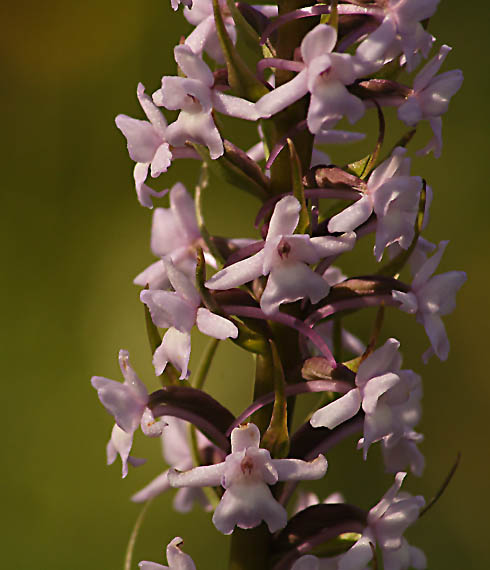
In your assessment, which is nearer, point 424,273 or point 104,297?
point 424,273

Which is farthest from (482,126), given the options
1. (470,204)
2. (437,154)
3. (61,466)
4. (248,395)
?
(437,154)

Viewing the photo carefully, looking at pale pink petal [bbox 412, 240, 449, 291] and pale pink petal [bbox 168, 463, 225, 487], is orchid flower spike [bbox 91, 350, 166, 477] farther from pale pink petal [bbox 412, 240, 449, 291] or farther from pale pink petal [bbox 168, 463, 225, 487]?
pale pink petal [bbox 412, 240, 449, 291]

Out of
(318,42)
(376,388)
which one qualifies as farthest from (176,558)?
(318,42)

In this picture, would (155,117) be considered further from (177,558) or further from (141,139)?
(177,558)

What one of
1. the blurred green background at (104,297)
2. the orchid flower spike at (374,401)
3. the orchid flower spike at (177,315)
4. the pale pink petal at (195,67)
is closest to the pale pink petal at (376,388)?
→ the orchid flower spike at (374,401)

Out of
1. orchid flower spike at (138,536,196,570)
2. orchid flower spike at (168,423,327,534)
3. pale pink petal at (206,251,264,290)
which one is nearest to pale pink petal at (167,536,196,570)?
orchid flower spike at (138,536,196,570)

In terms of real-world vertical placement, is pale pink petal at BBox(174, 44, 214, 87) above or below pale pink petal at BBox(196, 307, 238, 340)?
above

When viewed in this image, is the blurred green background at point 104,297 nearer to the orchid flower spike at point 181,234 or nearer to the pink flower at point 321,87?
the orchid flower spike at point 181,234
